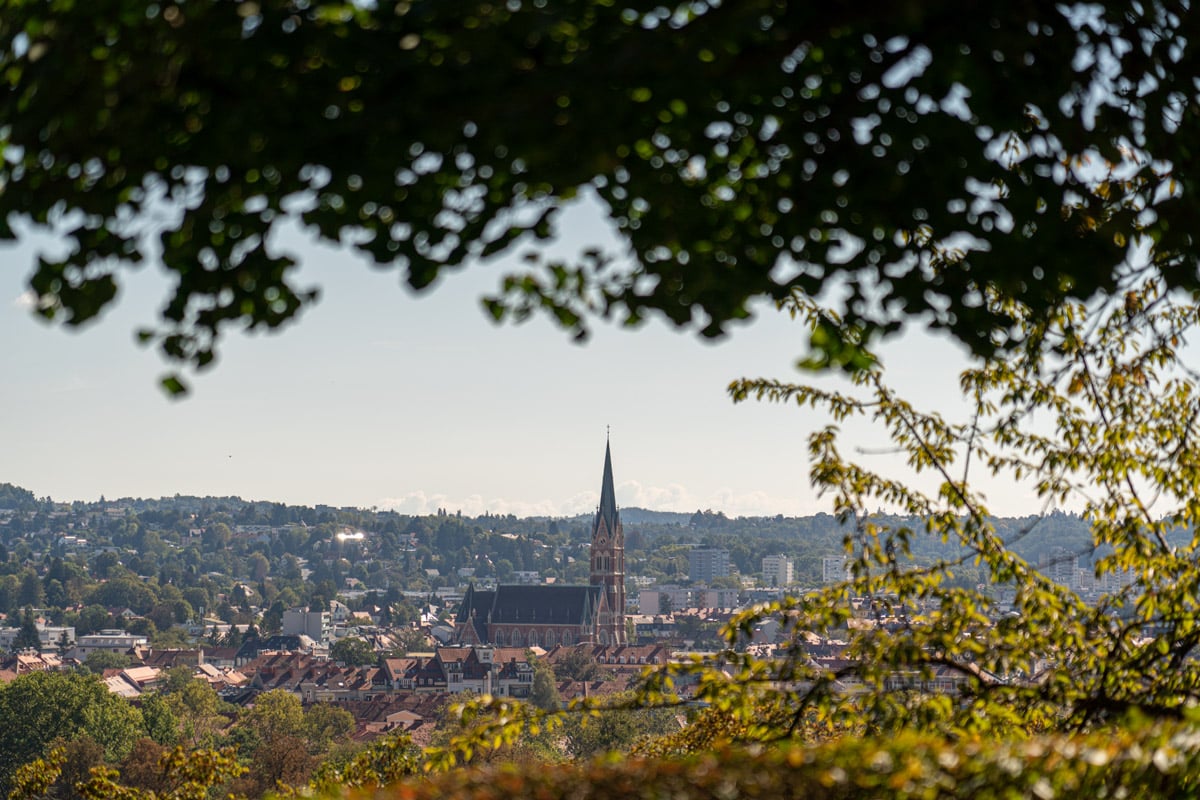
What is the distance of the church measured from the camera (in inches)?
4840

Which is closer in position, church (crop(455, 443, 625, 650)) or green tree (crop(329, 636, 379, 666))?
green tree (crop(329, 636, 379, 666))

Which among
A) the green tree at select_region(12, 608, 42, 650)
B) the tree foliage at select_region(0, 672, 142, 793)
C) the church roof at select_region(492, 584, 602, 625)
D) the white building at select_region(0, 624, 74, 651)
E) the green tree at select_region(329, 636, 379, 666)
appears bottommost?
the white building at select_region(0, 624, 74, 651)

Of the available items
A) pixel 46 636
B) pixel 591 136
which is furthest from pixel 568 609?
pixel 591 136

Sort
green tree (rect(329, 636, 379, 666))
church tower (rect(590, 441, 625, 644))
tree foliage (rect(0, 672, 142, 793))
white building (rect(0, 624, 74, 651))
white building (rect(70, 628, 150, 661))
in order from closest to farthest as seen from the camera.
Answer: tree foliage (rect(0, 672, 142, 793)) → green tree (rect(329, 636, 379, 666)) → church tower (rect(590, 441, 625, 644)) → white building (rect(70, 628, 150, 661)) → white building (rect(0, 624, 74, 651))

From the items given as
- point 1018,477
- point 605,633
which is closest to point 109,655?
point 605,633

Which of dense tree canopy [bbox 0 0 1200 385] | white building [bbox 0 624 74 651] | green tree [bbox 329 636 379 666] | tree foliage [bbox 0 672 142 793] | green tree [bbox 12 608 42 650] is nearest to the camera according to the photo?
dense tree canopy [bbox 0 0 1200 385]

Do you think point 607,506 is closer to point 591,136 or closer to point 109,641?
point 109,641

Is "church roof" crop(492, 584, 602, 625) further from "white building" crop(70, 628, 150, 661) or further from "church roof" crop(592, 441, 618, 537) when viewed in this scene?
"white building" crop(70, 628, 150, 661)

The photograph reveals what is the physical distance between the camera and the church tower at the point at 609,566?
121 m

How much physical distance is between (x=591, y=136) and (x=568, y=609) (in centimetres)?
12361

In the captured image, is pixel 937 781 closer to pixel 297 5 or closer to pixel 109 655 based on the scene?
pixel 297 5

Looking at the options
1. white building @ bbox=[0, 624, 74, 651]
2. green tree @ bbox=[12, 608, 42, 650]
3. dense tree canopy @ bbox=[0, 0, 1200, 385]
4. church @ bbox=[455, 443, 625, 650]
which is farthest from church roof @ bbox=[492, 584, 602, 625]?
dense tree canopy @ bbox=[0, 0, 1200, 385]

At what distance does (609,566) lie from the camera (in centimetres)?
12406

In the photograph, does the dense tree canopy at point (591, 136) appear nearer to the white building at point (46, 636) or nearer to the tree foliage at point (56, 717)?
the tree foliage at point (56, 717)
